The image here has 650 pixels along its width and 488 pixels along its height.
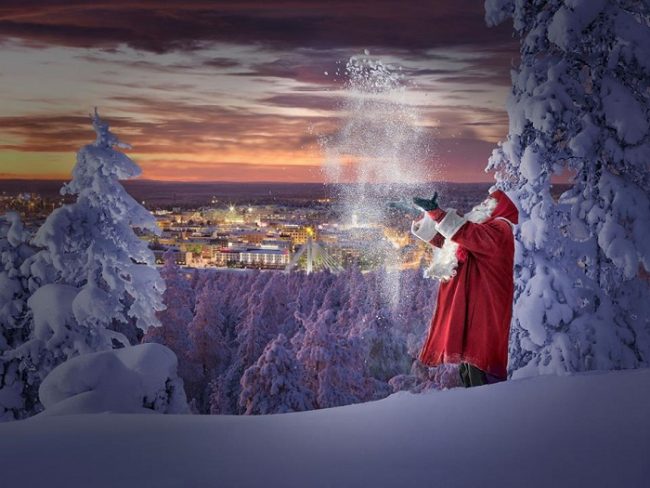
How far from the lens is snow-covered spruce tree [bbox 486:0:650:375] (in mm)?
9820

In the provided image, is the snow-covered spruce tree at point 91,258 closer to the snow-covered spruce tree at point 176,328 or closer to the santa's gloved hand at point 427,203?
the santa's gloved hand at point 427,203

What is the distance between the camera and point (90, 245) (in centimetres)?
1462

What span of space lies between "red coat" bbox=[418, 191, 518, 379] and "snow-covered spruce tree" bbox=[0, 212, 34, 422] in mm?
12092

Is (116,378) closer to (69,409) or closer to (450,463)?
(69,409)

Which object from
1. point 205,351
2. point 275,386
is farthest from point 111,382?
point 205,351

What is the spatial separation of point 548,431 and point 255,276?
53.4m

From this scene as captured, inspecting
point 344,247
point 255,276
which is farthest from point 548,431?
point 255,276

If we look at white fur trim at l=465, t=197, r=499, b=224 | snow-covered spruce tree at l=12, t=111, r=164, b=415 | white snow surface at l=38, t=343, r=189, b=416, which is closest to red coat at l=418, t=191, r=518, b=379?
white fur trim at l=465, t=197, r=499, b=224

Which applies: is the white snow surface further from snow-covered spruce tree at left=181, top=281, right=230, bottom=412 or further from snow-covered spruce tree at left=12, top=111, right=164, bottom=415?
snow-covered spruce tree at left=181, top=281, right=230, bottom=412

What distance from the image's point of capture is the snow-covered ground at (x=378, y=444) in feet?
13.1

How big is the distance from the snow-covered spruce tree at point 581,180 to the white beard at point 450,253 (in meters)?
2.73

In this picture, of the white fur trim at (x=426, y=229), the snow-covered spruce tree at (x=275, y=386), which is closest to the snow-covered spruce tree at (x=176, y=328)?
the snow-covered spruce tree at (x=275, y=386)

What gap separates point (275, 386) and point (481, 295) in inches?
558

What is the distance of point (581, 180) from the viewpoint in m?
10.6
